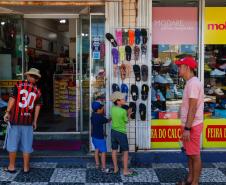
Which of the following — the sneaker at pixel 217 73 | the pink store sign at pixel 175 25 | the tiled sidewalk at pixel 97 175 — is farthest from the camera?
the sneaker at pixel 217 73

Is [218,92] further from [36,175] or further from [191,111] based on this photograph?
[36,175]

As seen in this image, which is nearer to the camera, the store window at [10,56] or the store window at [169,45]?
the store window at [169,45]

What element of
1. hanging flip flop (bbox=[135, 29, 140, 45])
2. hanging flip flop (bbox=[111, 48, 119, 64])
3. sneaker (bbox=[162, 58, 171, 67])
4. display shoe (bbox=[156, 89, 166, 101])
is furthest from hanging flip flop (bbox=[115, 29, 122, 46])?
display shoe (bbox=[156, 89, 166, 101])

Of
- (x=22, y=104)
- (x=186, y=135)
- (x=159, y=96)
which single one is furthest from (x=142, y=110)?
(x=22, y=104)

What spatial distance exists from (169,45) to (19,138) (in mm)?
2968

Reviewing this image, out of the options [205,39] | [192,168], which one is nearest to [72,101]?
[205,39]

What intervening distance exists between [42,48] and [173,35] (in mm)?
6190

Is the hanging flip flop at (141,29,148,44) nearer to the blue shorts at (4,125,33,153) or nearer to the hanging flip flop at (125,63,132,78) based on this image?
the hanging flip flop at (125,63,132,78)

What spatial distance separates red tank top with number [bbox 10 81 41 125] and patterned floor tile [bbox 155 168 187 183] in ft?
7.05

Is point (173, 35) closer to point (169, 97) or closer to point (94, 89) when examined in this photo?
point (169, 97)

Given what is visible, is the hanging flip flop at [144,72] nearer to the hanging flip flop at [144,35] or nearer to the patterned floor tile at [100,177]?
the hanging flip flop at [144,35]

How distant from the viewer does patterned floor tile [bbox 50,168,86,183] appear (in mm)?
6395

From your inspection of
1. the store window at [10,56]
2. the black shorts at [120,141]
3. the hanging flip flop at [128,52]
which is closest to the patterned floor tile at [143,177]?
the black shorts at [120,141]

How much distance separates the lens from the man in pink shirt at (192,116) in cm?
556
